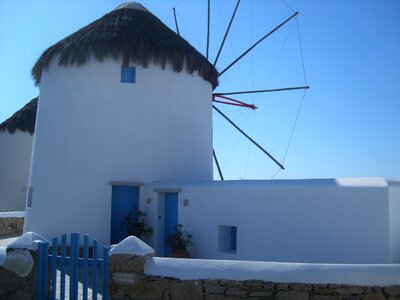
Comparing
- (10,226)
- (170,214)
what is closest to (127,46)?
(170,214)

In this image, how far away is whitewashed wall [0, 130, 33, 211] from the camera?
22.0 metres

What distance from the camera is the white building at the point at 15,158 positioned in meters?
22.0

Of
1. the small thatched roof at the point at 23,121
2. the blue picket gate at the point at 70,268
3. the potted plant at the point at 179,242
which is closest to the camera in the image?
the blue picket gate at the point at 70,268

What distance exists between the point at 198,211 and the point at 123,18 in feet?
20.4

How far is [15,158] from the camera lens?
867 inches

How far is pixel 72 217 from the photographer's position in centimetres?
1165

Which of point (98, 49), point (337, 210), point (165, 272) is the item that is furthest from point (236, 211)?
point (98, 49)

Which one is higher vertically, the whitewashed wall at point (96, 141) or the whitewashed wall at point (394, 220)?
the whitewashed wall at point (96, 141)

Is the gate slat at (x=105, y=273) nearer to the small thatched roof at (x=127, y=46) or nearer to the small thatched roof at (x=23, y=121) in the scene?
the small thatched roof at (x=127, y=46)

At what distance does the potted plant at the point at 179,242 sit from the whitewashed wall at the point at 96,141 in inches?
75.3

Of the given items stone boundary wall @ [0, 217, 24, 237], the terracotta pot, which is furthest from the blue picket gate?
stone boundary wall @ [0, 217, 24, 237]

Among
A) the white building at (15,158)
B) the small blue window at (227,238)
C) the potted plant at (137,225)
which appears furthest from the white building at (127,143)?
the white building at (15,158)

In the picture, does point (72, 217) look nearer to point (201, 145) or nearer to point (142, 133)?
point (142, 133)

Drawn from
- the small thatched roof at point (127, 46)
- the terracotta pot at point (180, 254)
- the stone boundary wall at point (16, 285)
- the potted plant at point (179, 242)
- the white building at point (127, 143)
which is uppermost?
the small thatched roof at point (127, 46)
